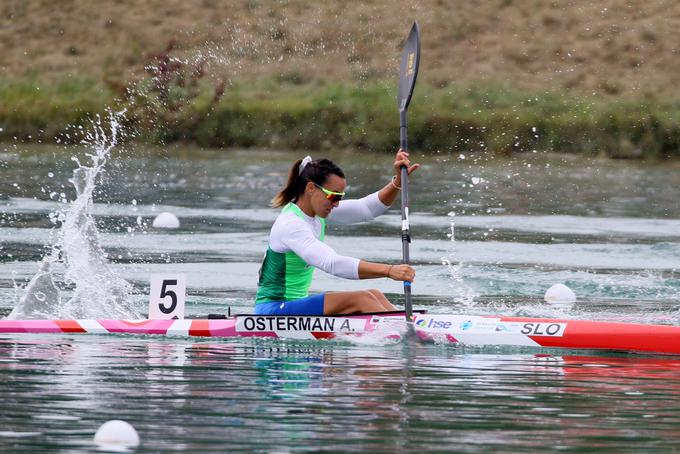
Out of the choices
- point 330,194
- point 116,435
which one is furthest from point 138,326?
point 116,435

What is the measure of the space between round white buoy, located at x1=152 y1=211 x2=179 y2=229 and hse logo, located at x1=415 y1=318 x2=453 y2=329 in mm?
10917

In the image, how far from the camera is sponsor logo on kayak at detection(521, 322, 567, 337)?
37.3 feet

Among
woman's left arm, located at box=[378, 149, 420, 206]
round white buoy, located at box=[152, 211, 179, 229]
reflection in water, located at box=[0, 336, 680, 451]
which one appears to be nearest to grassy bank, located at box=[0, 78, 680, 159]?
round white buoy, located at box=[152, 211, 179, 229]

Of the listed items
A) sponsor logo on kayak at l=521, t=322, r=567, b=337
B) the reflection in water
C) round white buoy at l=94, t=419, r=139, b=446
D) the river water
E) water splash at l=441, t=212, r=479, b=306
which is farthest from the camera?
water splash at l=441, t=212, r=479, b=306

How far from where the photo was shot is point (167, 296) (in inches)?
480

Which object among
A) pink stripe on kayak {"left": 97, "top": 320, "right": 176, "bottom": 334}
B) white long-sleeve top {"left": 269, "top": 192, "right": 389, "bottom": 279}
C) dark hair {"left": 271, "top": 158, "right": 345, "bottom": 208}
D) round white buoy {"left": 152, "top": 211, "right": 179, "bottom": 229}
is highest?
round white buoy {"left": 152, "top": 211, "right": 179, "bottom": 229}

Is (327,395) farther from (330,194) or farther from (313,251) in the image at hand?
(330,194)

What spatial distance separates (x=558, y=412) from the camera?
8.90 meters

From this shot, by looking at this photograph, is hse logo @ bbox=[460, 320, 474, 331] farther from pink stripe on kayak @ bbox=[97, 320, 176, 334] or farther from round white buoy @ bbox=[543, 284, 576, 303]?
round white buoy @ bbox=[543, 284, 576, 303]

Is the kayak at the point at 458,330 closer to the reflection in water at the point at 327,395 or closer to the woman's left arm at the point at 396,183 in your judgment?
the reflection in water at the point at 327,395

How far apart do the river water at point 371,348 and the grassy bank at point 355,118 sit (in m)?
8.20

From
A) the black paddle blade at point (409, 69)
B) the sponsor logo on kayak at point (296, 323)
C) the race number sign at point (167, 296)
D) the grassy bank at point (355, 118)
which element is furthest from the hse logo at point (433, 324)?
the grassy bank at point (355, 118)

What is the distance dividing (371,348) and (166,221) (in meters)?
11.3

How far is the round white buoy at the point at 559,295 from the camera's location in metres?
15.1
